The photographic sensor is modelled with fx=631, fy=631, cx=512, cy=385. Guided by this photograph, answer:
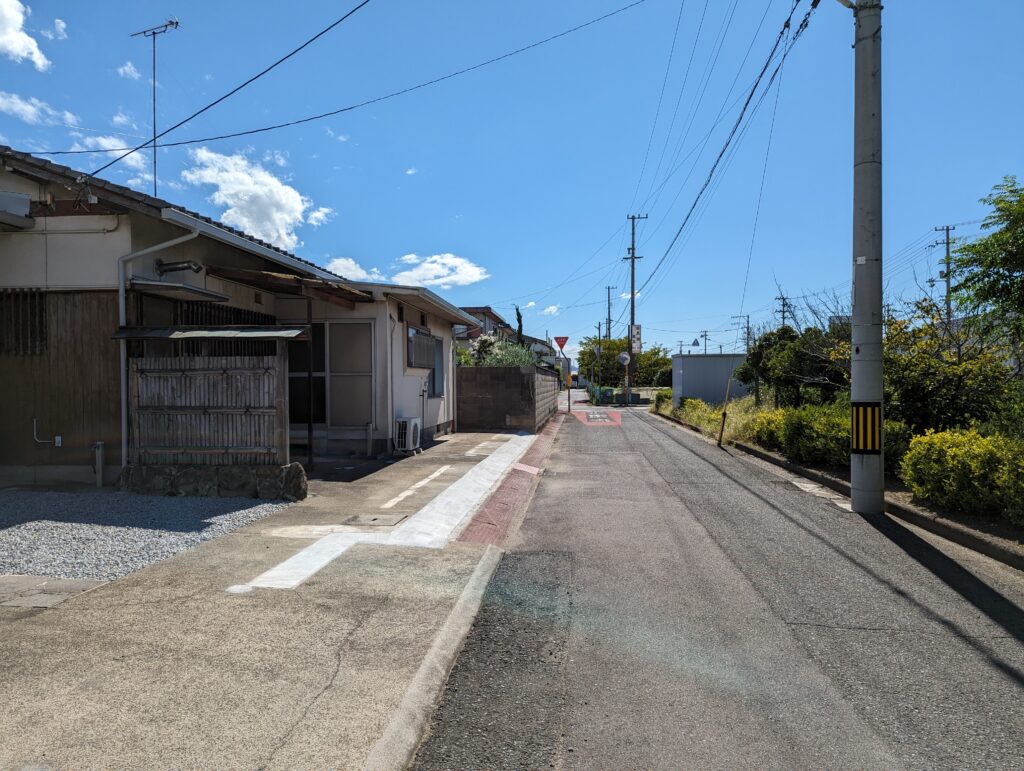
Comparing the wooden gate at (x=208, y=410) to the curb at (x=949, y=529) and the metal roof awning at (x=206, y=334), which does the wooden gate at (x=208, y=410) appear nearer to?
the metal roof awning at (x=206, y=334)

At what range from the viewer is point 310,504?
7961 mm

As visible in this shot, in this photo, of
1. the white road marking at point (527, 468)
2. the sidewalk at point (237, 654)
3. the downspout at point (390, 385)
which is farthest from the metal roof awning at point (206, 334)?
the white road marking at point (527, 468)

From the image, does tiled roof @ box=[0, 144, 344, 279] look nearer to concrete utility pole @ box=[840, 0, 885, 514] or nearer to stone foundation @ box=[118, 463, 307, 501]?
stone foundation @ box=[118, 463, 307, 501]

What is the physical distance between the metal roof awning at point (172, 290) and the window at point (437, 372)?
23.6 ft

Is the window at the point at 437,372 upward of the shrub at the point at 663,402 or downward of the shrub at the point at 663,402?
upward

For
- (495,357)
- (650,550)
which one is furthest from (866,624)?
(495,357)

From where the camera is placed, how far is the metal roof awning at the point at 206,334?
8031 millimetres

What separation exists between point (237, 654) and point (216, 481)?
499cm

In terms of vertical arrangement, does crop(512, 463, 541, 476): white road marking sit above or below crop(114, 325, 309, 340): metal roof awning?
below

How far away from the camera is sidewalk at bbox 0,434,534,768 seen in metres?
2.83

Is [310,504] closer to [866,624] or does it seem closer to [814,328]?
[866,624]

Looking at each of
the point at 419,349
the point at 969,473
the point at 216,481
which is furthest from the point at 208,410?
the point at 969,473

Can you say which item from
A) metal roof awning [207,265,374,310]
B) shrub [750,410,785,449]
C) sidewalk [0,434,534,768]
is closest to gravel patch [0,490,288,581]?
sidewalk [0,434,534,768]

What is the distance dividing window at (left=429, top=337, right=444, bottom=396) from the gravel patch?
28.7 feet
